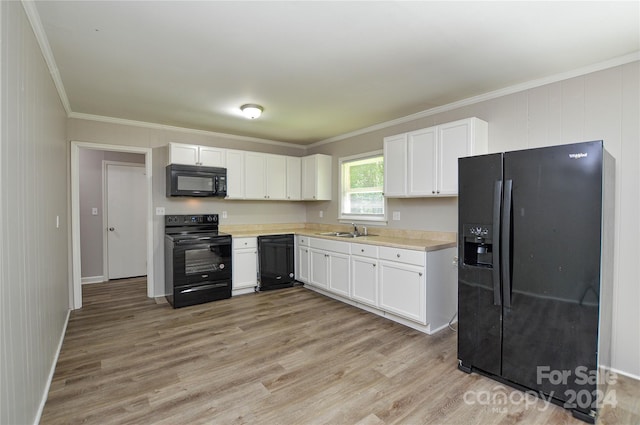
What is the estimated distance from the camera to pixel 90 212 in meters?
5.23

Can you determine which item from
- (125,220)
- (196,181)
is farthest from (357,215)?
(125,220)

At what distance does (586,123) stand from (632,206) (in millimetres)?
746

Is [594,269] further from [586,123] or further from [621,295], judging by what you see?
[586,123]

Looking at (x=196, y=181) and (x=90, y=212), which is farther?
(x=90, y=212)

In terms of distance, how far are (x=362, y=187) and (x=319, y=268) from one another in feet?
4.52

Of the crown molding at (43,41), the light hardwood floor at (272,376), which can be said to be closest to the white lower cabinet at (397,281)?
the light hardwood floor at (272,376)

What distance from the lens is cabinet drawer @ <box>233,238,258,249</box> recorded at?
446 cm

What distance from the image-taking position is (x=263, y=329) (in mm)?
3266

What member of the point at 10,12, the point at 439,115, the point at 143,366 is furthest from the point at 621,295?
the point at 10,12

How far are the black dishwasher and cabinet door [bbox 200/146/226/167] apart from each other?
1.23 metres

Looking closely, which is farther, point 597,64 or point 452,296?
point 452,296

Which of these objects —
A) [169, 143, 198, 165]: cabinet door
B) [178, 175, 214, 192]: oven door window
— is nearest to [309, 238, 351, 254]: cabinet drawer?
[178, 175, 214, 192]: oven door window

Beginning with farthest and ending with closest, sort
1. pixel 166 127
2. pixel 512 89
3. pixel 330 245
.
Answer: pixel 166 127 → pixel 330 245 → pixel 512 89

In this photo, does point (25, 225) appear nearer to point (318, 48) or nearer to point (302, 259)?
point (318, 48)
